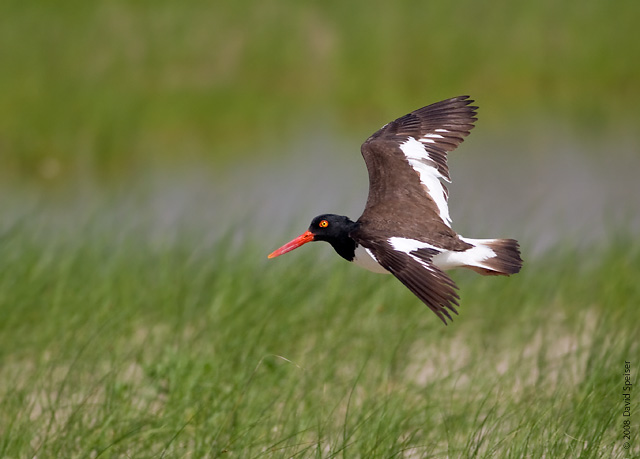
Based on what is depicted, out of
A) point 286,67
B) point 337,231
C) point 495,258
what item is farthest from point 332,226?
point 286,67

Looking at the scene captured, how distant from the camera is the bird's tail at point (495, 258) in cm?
277

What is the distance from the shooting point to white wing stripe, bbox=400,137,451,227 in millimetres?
3191

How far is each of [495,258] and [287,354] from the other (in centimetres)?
211

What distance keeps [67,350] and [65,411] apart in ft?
1.50

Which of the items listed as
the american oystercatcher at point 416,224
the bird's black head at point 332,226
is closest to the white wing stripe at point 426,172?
the american oystercatcher at point 416,224

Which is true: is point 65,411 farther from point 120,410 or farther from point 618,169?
point 618,169

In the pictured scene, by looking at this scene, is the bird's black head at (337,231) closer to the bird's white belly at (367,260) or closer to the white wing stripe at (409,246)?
the bird's white belly at (367,260)

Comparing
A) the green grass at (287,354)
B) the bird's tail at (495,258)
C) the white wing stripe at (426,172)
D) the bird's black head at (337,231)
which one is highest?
the white wing stripe at (426,172)

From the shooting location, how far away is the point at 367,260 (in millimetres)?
2695

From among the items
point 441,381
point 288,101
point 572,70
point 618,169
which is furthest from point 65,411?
point 572,70

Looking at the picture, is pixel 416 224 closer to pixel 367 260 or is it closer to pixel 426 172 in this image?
pixel 367 260

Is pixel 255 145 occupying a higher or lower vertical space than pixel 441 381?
higher

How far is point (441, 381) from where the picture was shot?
418 centimetres

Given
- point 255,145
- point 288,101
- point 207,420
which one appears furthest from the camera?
point 288,101
